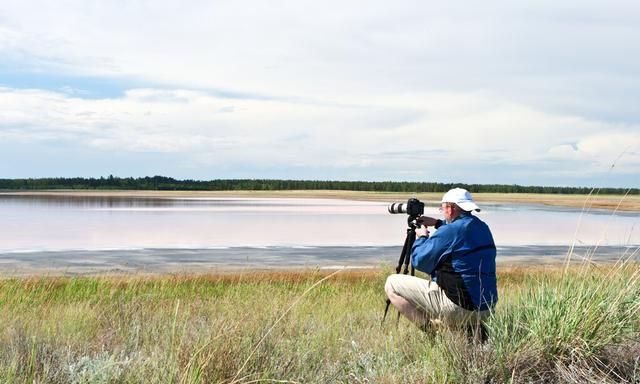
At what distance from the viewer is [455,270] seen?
6.14 m

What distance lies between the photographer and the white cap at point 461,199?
6.16 metres

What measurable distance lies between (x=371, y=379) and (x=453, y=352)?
0.69m

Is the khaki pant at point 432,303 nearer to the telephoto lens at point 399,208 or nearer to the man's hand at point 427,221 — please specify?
the man's hand at point 427,221

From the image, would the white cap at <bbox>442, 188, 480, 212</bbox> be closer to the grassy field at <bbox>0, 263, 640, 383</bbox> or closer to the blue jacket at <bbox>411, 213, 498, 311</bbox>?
the blue jacket at <bbox>411, 213, 498, 311</bbox>

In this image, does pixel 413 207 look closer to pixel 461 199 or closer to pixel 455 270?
pixel 461 199

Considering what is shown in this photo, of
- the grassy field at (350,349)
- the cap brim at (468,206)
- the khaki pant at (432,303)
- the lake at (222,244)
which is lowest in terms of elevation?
the lake at (222,244)

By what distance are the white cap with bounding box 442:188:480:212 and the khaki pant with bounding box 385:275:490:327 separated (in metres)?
0.77

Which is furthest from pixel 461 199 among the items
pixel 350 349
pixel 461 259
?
pixel 350 349

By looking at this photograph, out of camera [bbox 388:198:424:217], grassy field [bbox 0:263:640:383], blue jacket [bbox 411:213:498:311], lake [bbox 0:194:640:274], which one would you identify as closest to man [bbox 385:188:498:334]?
blue jacket [bbox 411:213:498:311]

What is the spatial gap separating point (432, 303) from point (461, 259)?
566 millimetres

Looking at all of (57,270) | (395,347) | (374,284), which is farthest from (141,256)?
(395,347)

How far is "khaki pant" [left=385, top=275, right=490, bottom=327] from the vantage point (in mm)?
6285

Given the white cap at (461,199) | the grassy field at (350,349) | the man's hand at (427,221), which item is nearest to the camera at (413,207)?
the man's hand at (427,221)

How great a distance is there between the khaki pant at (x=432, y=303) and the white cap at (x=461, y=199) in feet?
2.53
